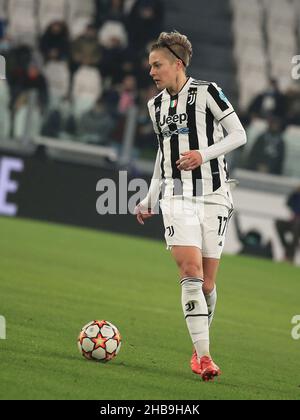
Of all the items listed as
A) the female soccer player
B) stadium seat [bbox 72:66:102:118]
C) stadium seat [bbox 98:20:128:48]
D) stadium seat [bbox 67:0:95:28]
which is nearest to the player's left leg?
the female soccer player

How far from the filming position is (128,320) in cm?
973

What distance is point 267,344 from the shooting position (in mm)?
9508

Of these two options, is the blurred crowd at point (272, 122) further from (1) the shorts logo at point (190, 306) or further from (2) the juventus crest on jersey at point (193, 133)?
(1) the shorts logo at point (190, 306)

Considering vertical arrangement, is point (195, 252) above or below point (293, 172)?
below

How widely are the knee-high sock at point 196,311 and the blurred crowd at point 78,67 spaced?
12222mm

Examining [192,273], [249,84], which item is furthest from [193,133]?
[249,84]

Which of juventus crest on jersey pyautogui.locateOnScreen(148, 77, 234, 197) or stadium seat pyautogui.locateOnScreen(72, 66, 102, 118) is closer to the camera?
juventus crest on jersey pyautogui.locateOnScreen(148, 77, 234, 197)

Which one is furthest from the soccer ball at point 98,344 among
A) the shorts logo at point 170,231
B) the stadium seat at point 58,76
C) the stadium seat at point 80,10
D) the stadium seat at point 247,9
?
the stadium seat at point 247,9

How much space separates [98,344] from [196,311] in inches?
26.7

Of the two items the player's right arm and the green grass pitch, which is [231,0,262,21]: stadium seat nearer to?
the green grass pitch

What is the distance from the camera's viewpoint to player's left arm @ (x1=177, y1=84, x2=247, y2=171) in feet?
22.6

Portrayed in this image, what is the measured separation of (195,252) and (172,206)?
411 mm
